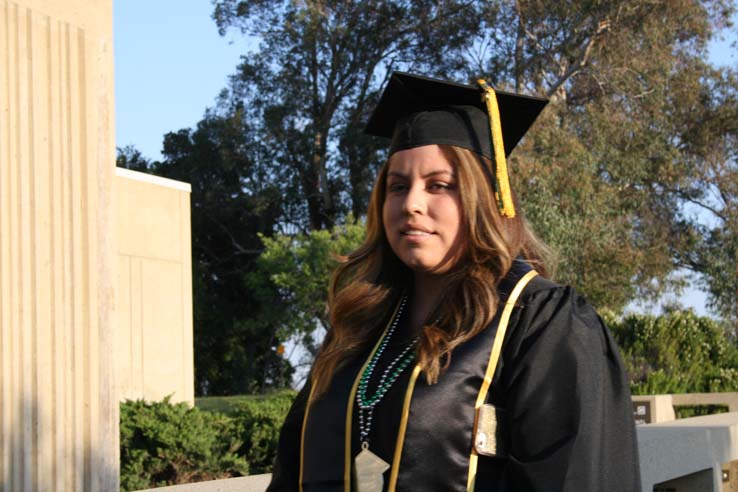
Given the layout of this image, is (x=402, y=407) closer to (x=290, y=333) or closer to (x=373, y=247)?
(x=373, y=247)

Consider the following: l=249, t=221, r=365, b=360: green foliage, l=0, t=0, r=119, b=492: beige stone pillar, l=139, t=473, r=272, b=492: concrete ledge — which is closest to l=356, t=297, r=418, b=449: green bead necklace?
l=139, t=473, r=272, b=492: concrete ledge

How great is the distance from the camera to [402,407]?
2.32 metres

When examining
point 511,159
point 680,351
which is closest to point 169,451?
point 680,351

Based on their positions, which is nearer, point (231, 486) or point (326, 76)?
point (231, 486)

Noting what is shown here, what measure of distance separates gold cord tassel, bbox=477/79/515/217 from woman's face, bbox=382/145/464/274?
0.35 ft

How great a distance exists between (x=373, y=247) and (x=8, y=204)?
124 inches

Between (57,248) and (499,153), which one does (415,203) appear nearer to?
(499,153)

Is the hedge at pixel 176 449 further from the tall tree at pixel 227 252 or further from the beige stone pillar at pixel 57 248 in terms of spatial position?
the tall tree at pixel 227 252

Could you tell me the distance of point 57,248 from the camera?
18.5 feet

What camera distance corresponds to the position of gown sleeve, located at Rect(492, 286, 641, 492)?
2.10 meters

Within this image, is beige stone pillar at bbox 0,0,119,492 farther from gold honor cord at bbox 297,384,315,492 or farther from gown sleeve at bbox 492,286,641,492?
gown sleeve at bbox 492,286,641,492

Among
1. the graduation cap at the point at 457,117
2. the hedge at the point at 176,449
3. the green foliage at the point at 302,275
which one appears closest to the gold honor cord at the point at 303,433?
the graduation cap at the point at 457,117

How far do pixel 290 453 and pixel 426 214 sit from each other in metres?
0.71

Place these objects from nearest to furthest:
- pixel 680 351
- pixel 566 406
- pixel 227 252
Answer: pixel 566 406
pixel 680 351
pixel 227 252
